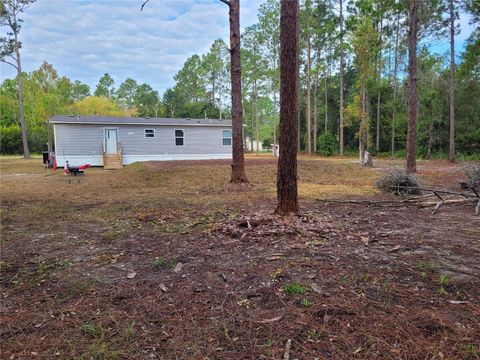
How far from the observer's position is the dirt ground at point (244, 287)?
200 centimetres

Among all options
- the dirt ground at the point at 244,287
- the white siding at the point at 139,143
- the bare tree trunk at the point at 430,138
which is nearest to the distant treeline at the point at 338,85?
the bare tree trunk at the point at 430,138

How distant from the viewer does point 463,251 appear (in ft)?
Result: 11.1

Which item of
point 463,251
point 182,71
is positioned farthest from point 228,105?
point 463,251

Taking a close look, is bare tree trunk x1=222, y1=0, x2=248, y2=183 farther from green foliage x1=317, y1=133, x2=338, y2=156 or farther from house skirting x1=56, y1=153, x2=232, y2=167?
green foliage x1=317, y1=133, x2=338, y2=156

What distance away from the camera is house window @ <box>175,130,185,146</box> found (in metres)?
20.9

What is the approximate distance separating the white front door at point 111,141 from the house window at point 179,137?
366 centimetres

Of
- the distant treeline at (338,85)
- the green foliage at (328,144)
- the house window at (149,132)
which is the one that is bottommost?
the green foliage at (328,144)

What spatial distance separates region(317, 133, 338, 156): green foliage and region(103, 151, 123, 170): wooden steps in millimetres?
17639

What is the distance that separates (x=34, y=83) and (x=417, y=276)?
1950 inches

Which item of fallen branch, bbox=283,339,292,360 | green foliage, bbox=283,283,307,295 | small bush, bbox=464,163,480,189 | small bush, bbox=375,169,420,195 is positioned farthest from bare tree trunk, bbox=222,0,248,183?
fallen branch, bbox=283,339,292,360

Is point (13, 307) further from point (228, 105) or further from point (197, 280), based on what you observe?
point (228, 105)

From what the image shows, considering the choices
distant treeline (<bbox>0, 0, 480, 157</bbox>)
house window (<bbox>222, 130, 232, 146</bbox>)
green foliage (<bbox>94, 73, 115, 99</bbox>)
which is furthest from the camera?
green foliage (<bbox>94, 73, 115, 99</bbox>)

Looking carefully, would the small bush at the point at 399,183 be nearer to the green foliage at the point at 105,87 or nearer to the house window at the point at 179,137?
the house window at the point at 179,137

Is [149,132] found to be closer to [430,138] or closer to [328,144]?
[328,144]
